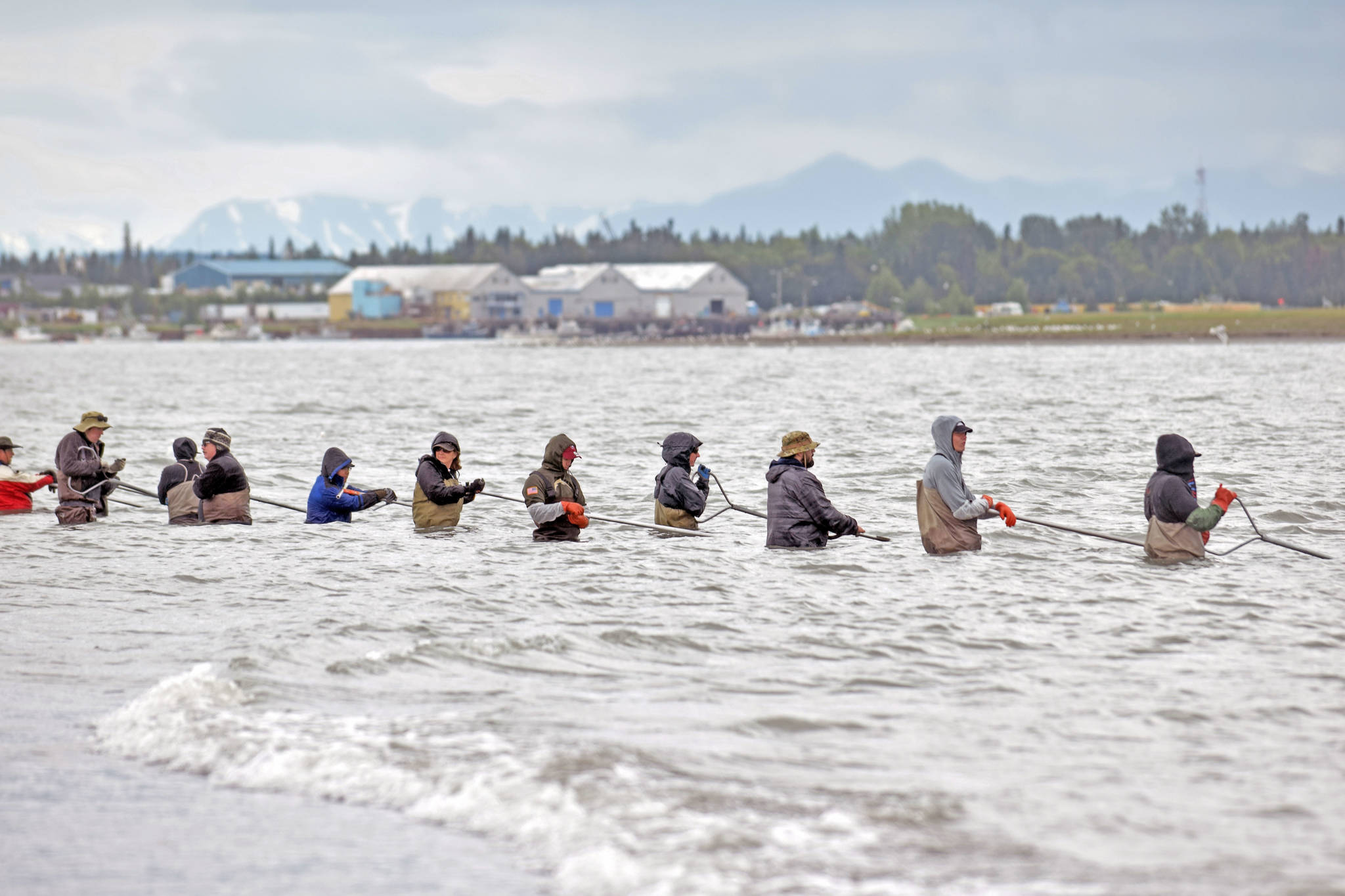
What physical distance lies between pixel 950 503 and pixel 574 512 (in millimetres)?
4603

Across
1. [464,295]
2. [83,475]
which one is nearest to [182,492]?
[83,475]

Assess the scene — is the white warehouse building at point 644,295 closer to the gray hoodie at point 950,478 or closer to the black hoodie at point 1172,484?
the gray hoodie at point 950,478

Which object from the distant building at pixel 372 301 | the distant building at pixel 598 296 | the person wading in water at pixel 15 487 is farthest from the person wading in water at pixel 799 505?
the distant building at pixel 372 301

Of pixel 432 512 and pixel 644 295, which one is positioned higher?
pixel 644 295

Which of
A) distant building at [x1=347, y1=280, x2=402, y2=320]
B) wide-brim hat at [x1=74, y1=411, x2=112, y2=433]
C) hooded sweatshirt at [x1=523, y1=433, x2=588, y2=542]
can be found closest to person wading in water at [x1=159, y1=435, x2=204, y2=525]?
wide-brim hat at [x1=74, y1=411, x2=112, y2=433]

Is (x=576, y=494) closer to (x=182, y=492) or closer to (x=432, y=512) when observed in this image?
(x=432, y=512)

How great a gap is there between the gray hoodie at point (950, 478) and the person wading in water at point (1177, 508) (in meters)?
1.78

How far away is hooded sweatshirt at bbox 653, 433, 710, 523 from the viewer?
1738cm

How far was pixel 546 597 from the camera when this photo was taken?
14.9 metres

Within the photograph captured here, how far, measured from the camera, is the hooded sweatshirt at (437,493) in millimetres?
18891

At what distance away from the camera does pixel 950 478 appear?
52.6 ft

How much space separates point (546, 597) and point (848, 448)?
23.4 meters

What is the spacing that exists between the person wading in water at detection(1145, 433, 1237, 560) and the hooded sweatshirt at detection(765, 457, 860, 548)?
3.31 metres

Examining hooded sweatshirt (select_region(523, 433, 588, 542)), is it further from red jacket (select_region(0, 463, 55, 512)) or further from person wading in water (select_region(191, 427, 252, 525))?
red jacket (select_region(0, 463, 55, 512))
